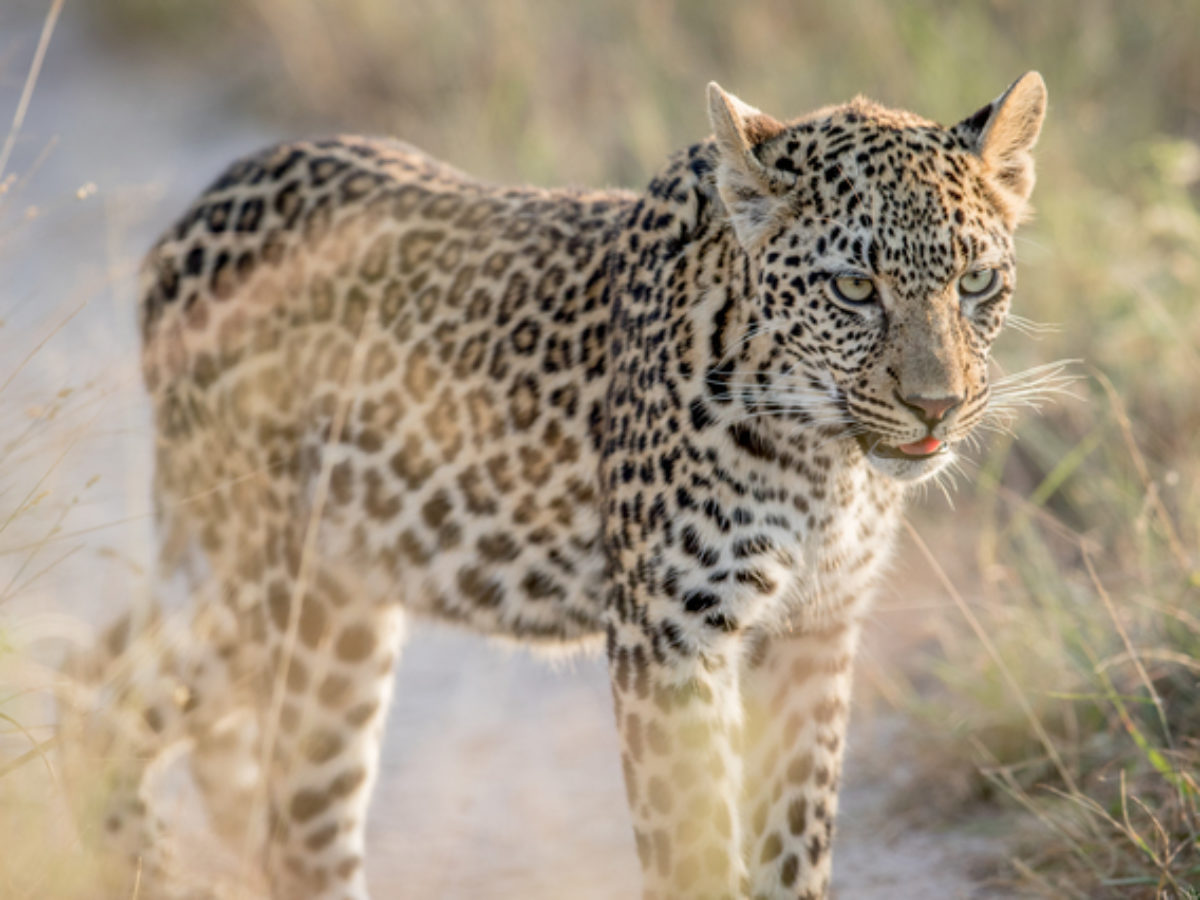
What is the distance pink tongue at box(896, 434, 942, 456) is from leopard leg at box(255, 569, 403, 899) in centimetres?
214

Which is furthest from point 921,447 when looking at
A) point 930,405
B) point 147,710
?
point 147,710

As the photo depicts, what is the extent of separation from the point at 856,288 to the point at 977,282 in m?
0.33

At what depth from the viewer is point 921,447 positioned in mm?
4090

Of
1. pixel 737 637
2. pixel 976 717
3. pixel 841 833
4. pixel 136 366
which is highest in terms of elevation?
pixel 136 366

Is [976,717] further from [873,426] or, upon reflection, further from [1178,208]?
[1178,208]

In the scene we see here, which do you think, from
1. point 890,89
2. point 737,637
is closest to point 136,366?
point 737,637

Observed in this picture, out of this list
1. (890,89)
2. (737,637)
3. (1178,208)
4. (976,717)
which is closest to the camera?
(737,637)

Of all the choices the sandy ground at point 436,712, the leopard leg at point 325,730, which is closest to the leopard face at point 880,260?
the sandy ground at point 436,712

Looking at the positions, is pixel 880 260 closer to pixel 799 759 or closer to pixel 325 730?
pixel 799 759

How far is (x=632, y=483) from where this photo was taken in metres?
4.54

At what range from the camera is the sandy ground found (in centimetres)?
471

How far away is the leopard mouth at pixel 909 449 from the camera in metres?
4.08

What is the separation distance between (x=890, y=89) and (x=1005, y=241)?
249 inches

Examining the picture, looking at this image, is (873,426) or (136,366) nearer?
(873,426)
